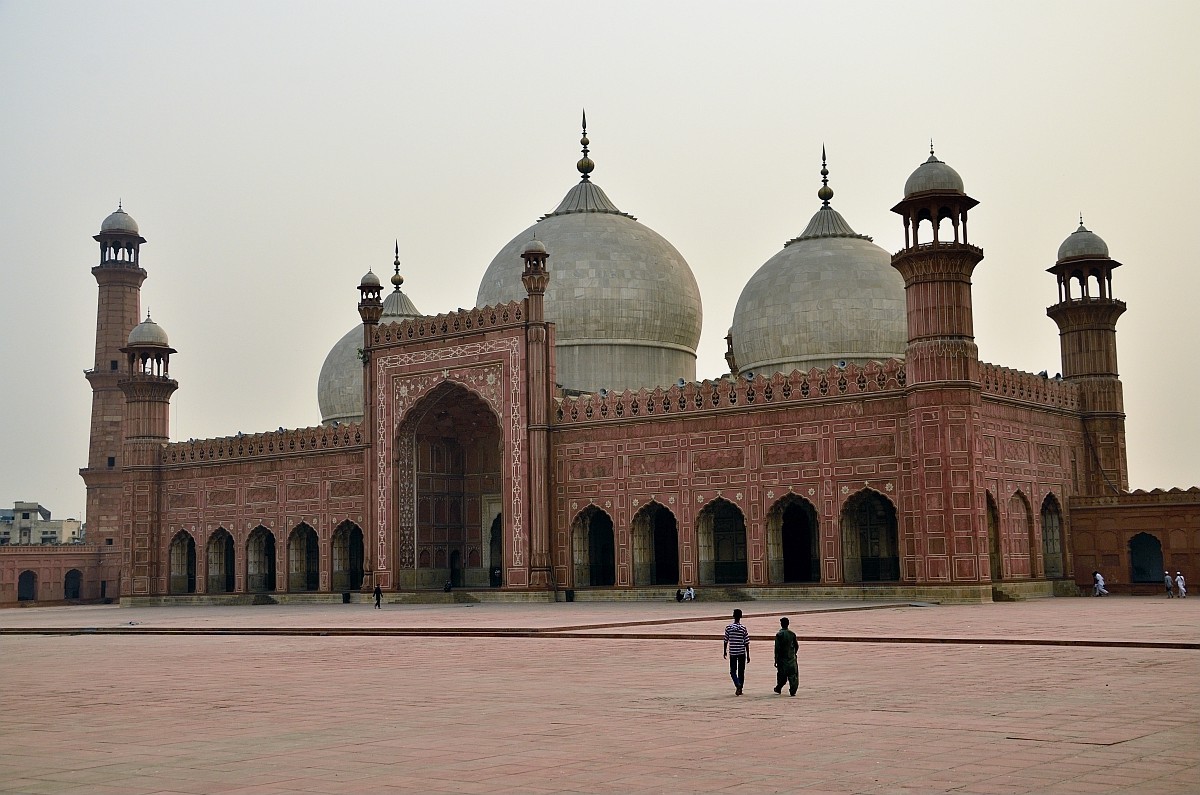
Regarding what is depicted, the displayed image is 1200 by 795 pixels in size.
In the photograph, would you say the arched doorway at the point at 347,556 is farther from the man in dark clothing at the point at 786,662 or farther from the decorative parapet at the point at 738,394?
the man in dark clothing at the point at 786,662

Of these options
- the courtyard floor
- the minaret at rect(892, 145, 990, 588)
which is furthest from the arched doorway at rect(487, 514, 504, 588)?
the courtyard floor

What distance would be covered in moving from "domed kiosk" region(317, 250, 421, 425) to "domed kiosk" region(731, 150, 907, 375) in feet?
37.1

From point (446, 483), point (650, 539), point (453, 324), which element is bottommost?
point (650, 539)

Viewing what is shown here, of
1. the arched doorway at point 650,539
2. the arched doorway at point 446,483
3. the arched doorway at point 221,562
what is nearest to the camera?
the arched doorway at point 650,539

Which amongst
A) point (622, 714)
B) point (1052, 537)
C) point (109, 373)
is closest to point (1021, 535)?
point (1052, 537)

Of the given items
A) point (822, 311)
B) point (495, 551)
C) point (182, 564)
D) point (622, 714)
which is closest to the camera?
point (622, 714)

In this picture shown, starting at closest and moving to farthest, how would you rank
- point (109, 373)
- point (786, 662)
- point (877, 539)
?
point (786, 662), point (877, 539), point (109, 373)

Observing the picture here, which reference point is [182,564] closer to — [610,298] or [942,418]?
[610,298]

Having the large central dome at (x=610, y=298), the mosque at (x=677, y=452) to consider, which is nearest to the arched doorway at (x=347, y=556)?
the mosque at (x=677, y=452)

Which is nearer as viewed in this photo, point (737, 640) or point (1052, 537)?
point (737, 640)

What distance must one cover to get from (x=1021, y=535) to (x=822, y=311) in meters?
8.20

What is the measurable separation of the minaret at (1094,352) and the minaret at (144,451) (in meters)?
23.3

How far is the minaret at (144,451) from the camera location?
119 ft

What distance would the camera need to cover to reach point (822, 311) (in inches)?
1249
